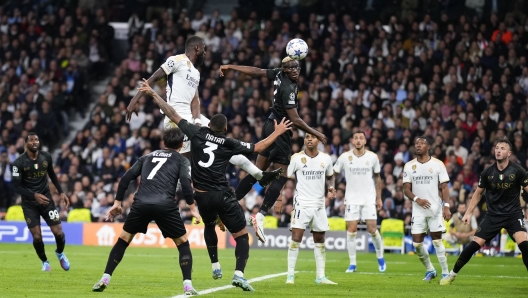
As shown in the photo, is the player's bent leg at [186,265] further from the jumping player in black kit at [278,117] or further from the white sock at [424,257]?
the white sock at [424,257]

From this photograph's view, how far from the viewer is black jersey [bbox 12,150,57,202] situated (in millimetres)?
18078

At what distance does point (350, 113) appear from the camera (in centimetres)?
2841

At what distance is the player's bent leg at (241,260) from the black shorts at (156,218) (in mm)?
1095

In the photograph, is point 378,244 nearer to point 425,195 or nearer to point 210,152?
point 425,195

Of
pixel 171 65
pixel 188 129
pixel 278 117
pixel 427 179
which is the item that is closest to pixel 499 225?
pixel 427 179

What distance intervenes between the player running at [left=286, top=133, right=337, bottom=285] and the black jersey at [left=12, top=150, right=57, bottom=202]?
5.21 metres

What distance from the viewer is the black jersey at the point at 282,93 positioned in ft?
49.7

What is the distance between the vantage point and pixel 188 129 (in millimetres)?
13492

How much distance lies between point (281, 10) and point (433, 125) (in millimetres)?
8213

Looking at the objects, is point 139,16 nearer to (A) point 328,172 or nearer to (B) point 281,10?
(B) point 281,10

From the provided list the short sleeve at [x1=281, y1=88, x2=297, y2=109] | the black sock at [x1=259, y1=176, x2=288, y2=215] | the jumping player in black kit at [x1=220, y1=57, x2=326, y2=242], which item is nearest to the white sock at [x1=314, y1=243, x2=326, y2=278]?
the jumping player in black kit at [x1=220, y1=57, x2=326, y2=242]

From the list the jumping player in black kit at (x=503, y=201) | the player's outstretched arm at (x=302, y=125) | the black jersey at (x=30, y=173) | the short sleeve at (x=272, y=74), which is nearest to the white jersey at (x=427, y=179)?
the jumping player in black kit at (x=503, y=201)

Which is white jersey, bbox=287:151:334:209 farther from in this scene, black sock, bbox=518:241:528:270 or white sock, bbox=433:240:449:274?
black sock, bbox=518:241:528:270

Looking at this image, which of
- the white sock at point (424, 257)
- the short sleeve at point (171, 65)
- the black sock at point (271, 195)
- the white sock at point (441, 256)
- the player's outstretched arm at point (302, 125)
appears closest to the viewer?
the player's outstretched arm at point (302, 125)
